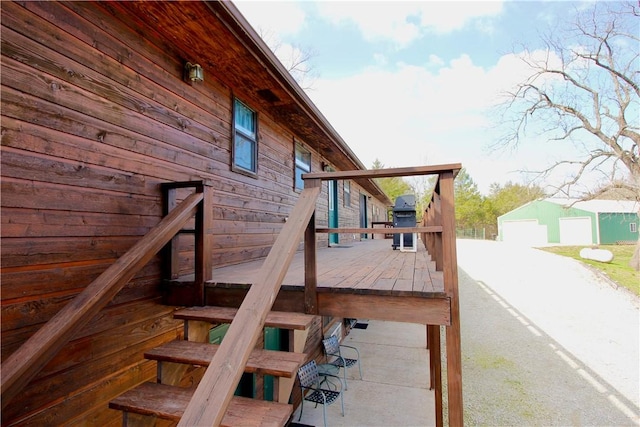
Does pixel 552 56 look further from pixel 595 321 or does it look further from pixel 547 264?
pixel 595 321

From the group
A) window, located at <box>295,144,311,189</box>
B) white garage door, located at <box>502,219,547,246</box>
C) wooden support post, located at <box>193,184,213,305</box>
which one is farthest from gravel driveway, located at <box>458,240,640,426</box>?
white garage door, located at <box>502,219,547,246</box>

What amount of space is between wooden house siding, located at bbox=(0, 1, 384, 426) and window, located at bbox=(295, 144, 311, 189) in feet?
9.67

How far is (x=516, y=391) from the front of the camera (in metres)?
6.12

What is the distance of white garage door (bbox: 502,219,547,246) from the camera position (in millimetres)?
27609

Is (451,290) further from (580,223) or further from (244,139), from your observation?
(580,223)

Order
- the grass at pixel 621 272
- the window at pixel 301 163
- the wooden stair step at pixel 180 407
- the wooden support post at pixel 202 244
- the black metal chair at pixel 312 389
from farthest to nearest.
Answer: the grass at pixel 621 272 < the window at pixel 301 163 < the black metal chair at pixel 312 389 < the wooden support post at pixel 202 244 < the wooden stair step at pixel 180 407

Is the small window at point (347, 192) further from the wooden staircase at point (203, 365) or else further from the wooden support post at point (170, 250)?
the wooden staircase at point (203, 365)

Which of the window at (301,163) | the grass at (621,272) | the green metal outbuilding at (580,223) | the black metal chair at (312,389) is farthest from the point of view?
the green metal outbuilding at (580,223)

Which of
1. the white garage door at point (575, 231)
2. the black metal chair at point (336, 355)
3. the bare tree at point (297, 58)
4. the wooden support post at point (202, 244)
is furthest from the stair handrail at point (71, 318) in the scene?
the white garage door at point (575, 231)

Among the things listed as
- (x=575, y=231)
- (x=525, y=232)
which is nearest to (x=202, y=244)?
(x=575, y=231)

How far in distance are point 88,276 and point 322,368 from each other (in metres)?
4.62

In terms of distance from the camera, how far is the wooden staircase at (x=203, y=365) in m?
1.58

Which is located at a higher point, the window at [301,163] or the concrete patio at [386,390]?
the window at [301,163]

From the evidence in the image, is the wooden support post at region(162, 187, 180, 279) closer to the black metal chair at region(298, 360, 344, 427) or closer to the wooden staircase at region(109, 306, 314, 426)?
the wooden staircase at region(109, 306, 314, 426)
